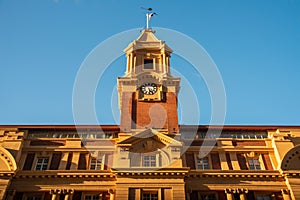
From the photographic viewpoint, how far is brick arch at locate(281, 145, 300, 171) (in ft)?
109

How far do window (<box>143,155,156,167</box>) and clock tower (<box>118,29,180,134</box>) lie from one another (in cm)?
393

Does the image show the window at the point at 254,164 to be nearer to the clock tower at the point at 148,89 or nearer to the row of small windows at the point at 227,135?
the row of small windows at the point at 227,135

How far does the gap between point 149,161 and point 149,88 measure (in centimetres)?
1144

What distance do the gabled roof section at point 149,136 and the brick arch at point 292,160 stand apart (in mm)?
10811

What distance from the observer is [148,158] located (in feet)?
111

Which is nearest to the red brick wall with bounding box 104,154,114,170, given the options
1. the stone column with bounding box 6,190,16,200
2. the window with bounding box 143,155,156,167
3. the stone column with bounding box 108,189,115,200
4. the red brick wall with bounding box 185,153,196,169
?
the stone column with bounding box 108,189,115,200

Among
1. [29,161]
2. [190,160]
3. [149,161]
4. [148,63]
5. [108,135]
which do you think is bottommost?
[149,161]

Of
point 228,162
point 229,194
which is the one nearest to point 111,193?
point 229,194

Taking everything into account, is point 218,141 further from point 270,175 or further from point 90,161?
point 90,161

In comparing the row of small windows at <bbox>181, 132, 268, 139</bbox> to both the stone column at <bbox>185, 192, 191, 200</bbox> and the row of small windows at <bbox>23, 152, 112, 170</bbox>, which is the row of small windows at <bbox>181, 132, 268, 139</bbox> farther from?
the row of small windows at <bbox>23, 152, 112, 170</bbox>

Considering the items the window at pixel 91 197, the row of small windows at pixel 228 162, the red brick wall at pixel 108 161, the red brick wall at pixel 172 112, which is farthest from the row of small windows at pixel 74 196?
the red brick wall at pixel 172 112

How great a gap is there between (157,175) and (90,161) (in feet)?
25.1

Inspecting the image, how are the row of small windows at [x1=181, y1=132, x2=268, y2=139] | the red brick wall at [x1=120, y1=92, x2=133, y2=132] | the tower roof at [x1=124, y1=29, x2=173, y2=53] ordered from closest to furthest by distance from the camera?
the red brick wall at [x1=120, y1=92, x2=133, y2=132] < the row of small windows at [x1=181, y1=132, x2=268, y2=139] < the tower roof at [x1=124, y1=29, x2=173, y2=53]

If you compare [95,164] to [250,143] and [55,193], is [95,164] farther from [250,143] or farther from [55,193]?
[250,143]
